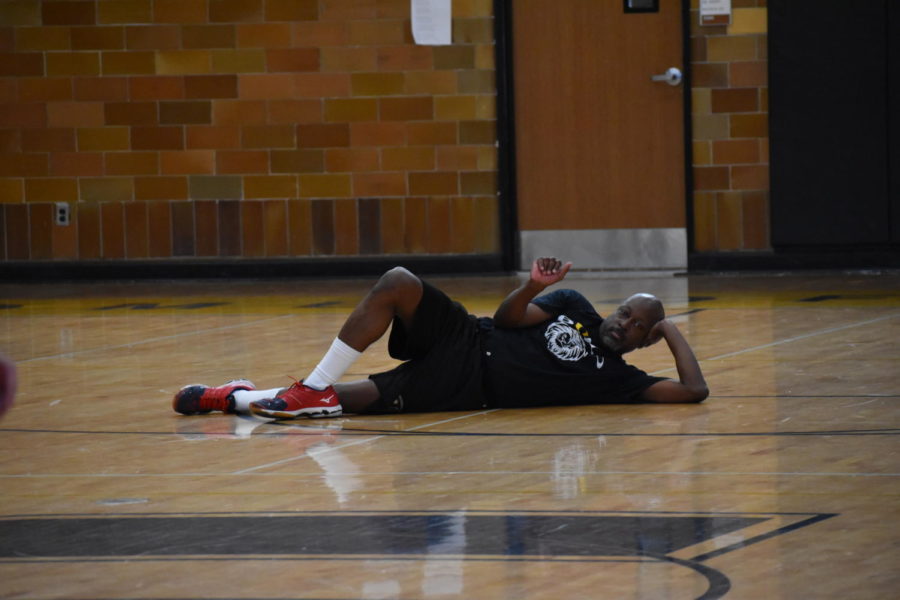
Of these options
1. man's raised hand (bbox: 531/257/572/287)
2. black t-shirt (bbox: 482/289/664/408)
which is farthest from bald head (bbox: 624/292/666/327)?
man's raised hand (bbox: 531/257/572/287)

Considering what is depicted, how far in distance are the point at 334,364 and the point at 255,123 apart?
20.8ft

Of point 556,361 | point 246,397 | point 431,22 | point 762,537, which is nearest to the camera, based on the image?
point 762,537

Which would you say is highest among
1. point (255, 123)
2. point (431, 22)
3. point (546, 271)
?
point (431, 22)

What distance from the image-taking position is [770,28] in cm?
1080

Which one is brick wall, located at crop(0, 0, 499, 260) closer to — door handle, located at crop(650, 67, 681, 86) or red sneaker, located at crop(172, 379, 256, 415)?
door handle, located at crop(650, 67, 681, 86)

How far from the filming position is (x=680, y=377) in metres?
5.06

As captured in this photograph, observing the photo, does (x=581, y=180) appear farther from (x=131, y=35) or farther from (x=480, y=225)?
(x=131, y=35)

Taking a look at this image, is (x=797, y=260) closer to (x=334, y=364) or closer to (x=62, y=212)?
(x=62, y=212)

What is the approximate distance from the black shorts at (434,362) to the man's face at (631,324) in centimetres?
43

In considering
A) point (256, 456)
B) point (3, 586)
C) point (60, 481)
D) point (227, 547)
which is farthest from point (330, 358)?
point (3, 586)

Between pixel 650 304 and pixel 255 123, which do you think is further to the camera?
pixel 255 123

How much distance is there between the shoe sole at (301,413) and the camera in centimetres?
493

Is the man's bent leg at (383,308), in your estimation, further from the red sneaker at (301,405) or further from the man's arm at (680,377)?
the man's arm at (680,377)

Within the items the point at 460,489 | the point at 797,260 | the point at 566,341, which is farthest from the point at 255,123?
the point at 460,489
